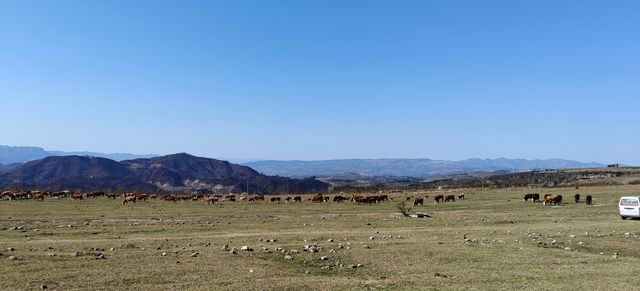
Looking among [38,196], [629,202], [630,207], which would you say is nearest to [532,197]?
[629,202]

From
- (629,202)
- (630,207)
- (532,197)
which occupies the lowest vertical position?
(532,197)

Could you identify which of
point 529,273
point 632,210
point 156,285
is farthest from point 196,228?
point 632,210

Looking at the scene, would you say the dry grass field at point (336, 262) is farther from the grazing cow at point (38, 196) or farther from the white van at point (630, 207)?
the grazing cow at point (38, 196)

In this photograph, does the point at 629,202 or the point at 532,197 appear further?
the point at 532,197

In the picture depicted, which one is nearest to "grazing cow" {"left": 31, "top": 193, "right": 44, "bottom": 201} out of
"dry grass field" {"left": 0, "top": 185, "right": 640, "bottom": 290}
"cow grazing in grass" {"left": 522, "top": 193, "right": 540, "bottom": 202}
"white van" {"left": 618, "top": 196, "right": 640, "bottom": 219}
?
"dry grass field" {"left": 0, "top": 185, "right": 640, "bottom": 290}

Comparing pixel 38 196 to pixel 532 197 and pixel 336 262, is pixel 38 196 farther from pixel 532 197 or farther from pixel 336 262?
pixel 336 262

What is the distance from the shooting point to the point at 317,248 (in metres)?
17.1

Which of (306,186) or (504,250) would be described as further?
(306,186)

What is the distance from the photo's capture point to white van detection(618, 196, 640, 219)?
3139cm

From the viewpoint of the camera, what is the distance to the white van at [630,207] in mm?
31391

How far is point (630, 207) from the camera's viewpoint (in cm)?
3173

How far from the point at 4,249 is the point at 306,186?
6203 inches

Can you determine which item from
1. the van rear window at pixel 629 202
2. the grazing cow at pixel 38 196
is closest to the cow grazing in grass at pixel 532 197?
the van rear window at pixel 629 202

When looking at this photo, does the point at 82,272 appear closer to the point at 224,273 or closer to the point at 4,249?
the point at 224,273
